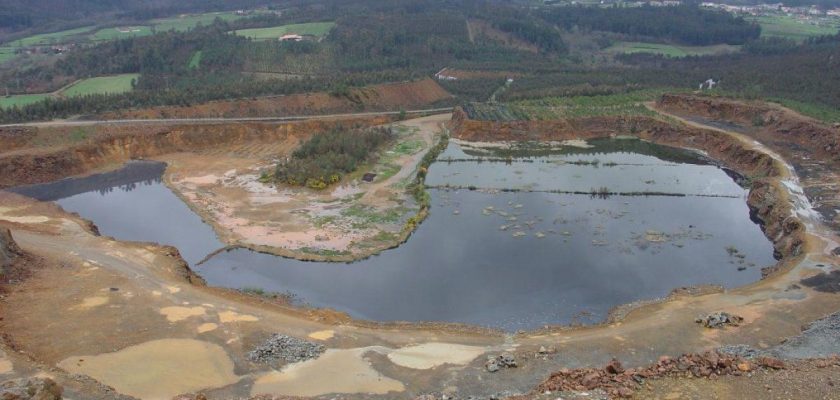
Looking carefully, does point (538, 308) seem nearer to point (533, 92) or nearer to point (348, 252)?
point (348, 252)

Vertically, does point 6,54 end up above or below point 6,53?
below

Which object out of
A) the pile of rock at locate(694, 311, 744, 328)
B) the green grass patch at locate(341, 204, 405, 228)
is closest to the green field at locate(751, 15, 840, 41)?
the green grass patch at locate(341, 204, 405, 228)

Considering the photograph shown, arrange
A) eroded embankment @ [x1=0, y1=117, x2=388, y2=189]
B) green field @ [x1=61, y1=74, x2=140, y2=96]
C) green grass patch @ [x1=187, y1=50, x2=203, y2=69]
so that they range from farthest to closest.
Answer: green grass patch @ [x1=187, y1=50, x2=203, y2=69], green field @ [x1=61, y1=74, x2=140, y2=96], eroded embankment @ [x1=0, y1=117, x2=388, y2=189]

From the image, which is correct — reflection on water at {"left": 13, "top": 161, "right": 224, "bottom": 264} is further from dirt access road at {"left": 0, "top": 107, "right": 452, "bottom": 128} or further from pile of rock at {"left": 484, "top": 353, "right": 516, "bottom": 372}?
pile of rock at {"left": 484, "top": 353, "right": 516, "bottom": 372}

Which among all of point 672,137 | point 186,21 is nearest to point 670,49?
point 672,137

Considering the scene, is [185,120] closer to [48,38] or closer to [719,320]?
[719,320]

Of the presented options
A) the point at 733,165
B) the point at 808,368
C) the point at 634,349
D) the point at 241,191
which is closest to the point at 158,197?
the point at 241,191
